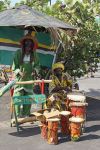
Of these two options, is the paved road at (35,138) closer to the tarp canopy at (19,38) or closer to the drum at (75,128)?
the drum at (75,128)

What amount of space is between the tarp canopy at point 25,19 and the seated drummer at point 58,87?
1044 millimetres

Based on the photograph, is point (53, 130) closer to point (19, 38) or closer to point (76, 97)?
point (76, 97)

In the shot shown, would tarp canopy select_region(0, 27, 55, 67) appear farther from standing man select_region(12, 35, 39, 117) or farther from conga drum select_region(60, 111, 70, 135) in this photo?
conga drum select_region(60, 111, 70, 135)

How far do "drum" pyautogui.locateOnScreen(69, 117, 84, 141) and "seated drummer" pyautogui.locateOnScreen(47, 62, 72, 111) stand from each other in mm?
884

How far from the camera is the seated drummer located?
960cm

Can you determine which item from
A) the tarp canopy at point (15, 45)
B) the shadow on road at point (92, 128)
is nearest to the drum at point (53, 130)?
the shadow on road at point (92, 128)

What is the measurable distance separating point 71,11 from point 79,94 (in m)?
3.41

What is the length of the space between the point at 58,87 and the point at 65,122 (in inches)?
39.7

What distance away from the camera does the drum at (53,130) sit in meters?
8.53

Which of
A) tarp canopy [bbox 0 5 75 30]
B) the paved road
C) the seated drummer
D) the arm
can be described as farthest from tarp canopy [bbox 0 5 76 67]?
the paved road

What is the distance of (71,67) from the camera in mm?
12633

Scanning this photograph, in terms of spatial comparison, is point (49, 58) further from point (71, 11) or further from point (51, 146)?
point (51, 146)

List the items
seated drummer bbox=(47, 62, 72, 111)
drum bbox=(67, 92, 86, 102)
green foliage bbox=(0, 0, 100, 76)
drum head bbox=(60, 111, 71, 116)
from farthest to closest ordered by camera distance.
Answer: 1. green foliage bbox=(0, 0, 100, 76)
2. seated drummer bbox=(47, 62, 72, 111)
3. drum bbox=(67, 92, 86, 102)
4. drum head bbox=(60, 111, 71, 116)

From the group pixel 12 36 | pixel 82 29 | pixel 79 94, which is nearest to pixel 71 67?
pixel 82 29
